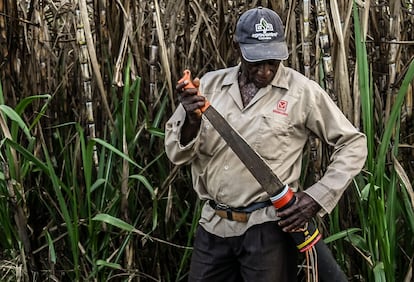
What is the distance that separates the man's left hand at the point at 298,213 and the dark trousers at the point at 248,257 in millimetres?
91

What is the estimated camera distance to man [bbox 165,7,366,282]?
217 centimetres

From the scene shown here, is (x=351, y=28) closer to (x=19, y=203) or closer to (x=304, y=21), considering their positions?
(x=304, y=21)

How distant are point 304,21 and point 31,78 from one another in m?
1.08

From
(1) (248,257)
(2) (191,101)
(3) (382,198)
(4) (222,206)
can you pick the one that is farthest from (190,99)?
(3) (382,198)

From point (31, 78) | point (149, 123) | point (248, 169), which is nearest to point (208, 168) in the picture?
point (248, 169)

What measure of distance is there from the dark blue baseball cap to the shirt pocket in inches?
7.3

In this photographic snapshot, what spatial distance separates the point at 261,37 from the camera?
2.18 m

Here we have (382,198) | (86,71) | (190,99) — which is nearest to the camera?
(190,99)

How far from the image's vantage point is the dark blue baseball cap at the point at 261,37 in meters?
2.15

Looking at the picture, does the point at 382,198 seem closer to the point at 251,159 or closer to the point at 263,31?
the point at 251,159

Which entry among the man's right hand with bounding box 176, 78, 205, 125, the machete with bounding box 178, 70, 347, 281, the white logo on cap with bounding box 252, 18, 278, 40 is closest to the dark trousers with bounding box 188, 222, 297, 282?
the machete with bounding box 178, 70, 347, 281

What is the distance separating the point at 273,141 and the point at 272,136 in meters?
0.02

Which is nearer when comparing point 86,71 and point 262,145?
point 262,145

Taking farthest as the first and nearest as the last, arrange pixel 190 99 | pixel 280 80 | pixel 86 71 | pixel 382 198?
pixel 86 71 < pixel 382 198 < pixel 280 80 < pixel 190 99
